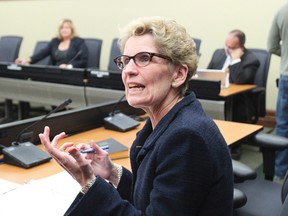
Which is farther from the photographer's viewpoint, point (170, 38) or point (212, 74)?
point (212, 74)

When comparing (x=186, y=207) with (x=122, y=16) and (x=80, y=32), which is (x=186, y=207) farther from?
(x=80, y=32)

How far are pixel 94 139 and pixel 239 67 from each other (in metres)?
2.13

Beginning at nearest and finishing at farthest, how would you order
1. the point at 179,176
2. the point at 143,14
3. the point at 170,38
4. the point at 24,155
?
the point at 179,176 < the point at 170,38 < the point at 24,155 < the point at 143,14

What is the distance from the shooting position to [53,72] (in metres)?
3.61

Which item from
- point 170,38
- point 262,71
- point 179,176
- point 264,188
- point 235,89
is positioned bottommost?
point 264,188

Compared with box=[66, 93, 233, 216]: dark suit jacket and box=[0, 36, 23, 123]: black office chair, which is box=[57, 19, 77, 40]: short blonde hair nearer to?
box=[0, 36, 23, 123]: black office chair

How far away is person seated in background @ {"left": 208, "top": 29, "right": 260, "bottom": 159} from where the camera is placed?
362 cm

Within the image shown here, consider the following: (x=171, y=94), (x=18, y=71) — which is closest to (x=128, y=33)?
(x=171, y=94)

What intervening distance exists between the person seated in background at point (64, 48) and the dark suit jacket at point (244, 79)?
182cm

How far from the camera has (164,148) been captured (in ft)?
3.37

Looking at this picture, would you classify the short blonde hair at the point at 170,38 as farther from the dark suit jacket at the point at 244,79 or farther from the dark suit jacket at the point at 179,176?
the dark suit jacket at the point at 244,79

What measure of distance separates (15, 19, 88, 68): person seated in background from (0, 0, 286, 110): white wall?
1.77 feet

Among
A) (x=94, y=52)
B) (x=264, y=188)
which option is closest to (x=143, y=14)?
(x=94, y=52)

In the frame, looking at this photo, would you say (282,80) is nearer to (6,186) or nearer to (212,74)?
(212,74)
